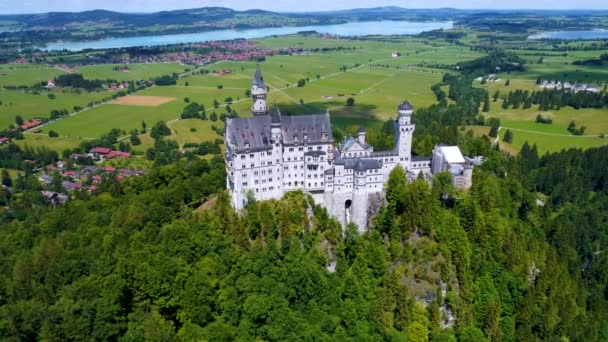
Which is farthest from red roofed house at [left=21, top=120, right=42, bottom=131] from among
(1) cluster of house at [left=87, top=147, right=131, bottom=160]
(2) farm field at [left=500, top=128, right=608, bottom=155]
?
(2) farm field at [left=500, top=128, right=608, bottom=155]

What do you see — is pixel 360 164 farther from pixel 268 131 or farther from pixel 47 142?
pixel 47 142

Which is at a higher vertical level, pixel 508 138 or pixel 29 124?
pixel 29 124

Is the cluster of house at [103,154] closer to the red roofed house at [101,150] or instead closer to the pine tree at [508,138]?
the red roofed house at [101,150]

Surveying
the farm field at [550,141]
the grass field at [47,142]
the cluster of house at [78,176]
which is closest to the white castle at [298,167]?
the cluster of house at [78,176]

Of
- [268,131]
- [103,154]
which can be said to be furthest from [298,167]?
[103,154]

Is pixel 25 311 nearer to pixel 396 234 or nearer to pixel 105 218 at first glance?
pixel 105 218

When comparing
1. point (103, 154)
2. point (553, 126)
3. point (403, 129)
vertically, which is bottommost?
point (103, 154)

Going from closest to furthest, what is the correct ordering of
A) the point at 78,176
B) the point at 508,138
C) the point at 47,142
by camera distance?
the point at 78,176, the point at 508,138, the point at 47,142
